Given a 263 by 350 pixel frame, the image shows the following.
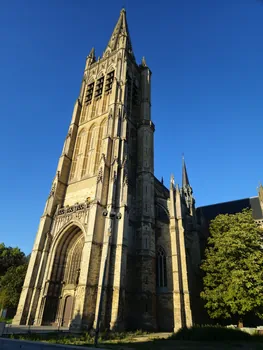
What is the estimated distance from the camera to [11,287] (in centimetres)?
2581

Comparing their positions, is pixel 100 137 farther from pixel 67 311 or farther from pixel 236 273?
pixel 236 273

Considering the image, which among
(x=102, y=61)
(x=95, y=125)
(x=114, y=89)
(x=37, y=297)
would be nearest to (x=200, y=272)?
(x=37, y=297)

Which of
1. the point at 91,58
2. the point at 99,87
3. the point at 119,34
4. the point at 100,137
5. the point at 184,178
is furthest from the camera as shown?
the point at 184,178

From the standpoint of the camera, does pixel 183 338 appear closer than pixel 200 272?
Yes

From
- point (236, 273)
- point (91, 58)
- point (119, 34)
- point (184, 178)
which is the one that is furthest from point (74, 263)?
point (119, 34)

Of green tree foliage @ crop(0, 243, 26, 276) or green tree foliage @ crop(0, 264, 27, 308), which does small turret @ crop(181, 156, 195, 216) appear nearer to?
green tree foliage @ crop(0, 264, 27, 308)

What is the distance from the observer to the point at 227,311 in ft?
57.1

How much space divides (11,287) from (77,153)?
16350mm

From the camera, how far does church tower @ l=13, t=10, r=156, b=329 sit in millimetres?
16984

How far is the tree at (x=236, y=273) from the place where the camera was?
1628 cm

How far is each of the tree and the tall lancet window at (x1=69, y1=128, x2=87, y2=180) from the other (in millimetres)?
15558

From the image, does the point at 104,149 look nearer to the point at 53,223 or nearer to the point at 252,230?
the point at 53,223

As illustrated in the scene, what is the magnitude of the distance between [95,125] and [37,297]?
1867 cm

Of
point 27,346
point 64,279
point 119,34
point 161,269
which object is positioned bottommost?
point 27,346
